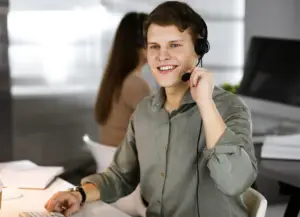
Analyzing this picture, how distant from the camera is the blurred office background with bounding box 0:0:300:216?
4.02 metres

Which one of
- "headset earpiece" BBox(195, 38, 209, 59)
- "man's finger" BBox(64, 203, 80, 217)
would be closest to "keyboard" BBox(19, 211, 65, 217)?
"man's finger" BBox(64, 203, 80, 217)

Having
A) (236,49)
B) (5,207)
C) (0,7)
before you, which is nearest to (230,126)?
(5,207)

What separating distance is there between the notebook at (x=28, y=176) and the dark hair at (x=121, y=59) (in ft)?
3.24

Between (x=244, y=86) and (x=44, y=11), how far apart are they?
1.63m

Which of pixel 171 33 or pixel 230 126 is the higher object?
pixel 171 33

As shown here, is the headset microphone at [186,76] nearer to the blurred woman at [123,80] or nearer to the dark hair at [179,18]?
the dark hair at [179,18]

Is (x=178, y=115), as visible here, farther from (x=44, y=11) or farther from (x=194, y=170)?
(x=44, y=11)

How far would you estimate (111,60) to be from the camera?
3.30 meters

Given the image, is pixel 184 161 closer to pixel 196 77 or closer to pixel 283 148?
pixel 196 77

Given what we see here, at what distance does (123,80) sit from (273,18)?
5.50 feet

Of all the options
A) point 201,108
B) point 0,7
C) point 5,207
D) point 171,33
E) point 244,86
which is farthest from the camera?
point 0,7

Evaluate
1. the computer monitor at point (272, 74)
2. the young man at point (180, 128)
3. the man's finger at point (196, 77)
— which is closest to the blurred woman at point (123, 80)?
the computer monitor at point (272, 74)

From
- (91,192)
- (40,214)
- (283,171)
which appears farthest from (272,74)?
(40,214)

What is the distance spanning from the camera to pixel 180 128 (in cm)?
178
